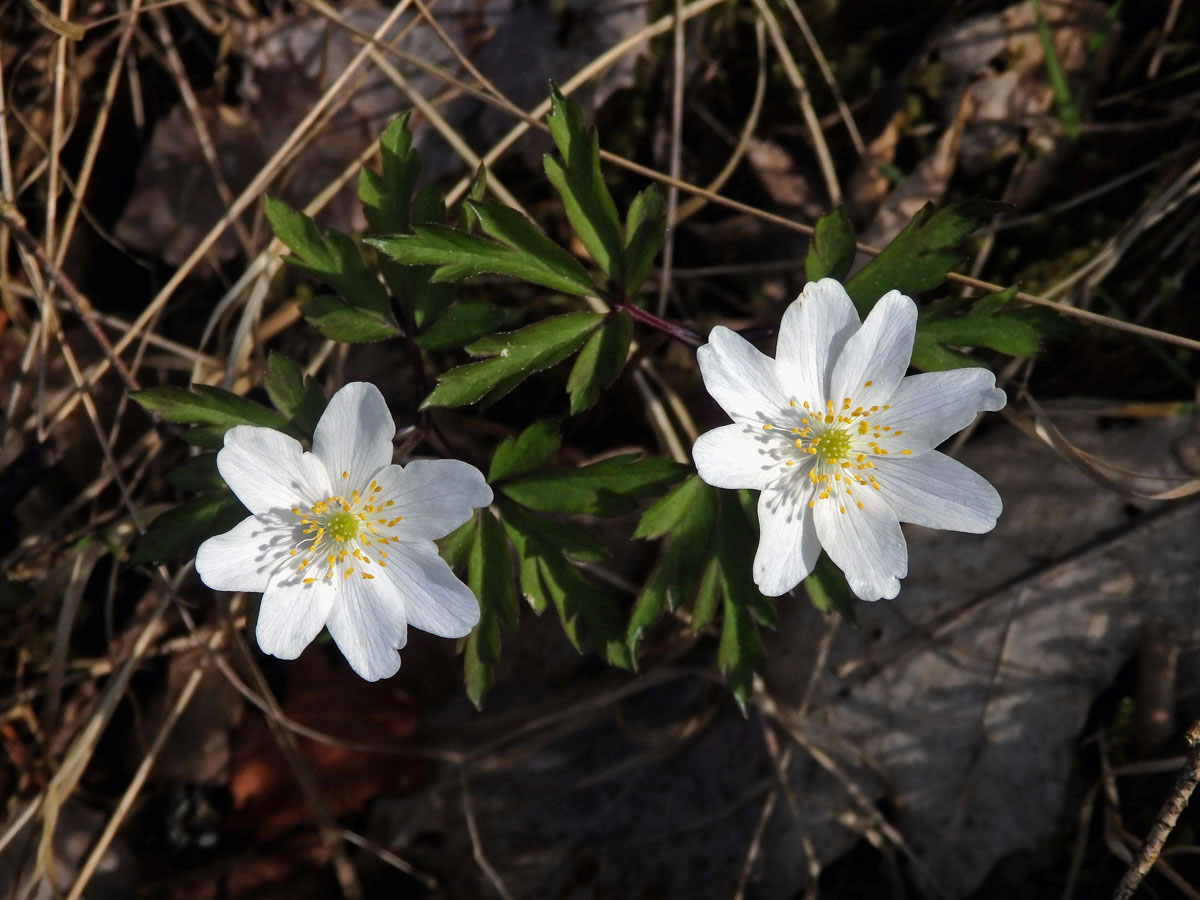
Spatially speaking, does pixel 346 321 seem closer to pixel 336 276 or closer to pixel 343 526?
pixel 336 276

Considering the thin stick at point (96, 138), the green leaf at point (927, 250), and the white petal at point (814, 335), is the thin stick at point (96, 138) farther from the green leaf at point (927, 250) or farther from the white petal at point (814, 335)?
the green leaf at point (927, 250)

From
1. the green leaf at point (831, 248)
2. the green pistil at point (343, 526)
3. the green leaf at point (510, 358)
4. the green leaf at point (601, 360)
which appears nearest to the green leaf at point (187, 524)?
the green pistil at point (343, 526)

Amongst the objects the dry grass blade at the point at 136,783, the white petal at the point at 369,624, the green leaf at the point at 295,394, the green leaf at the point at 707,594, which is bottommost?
the dry grass blade at the point at 136,783

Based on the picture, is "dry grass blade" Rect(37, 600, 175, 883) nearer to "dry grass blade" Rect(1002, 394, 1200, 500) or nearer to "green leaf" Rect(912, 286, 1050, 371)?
"green leaf" Rect(912, 286, 1050, 371)

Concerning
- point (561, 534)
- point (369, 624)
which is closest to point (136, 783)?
point (369, 624)

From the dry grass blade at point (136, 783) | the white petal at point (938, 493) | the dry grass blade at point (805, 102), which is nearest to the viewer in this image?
the white petal at point (938, 493)

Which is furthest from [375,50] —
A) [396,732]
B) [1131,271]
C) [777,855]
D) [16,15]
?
[777,855]

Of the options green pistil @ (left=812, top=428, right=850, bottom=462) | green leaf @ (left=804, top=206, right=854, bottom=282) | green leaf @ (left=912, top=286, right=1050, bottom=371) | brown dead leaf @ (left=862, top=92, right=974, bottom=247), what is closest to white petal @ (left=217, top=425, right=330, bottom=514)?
green pistil @ (left=812, top=428, right=850, bottom=462)
